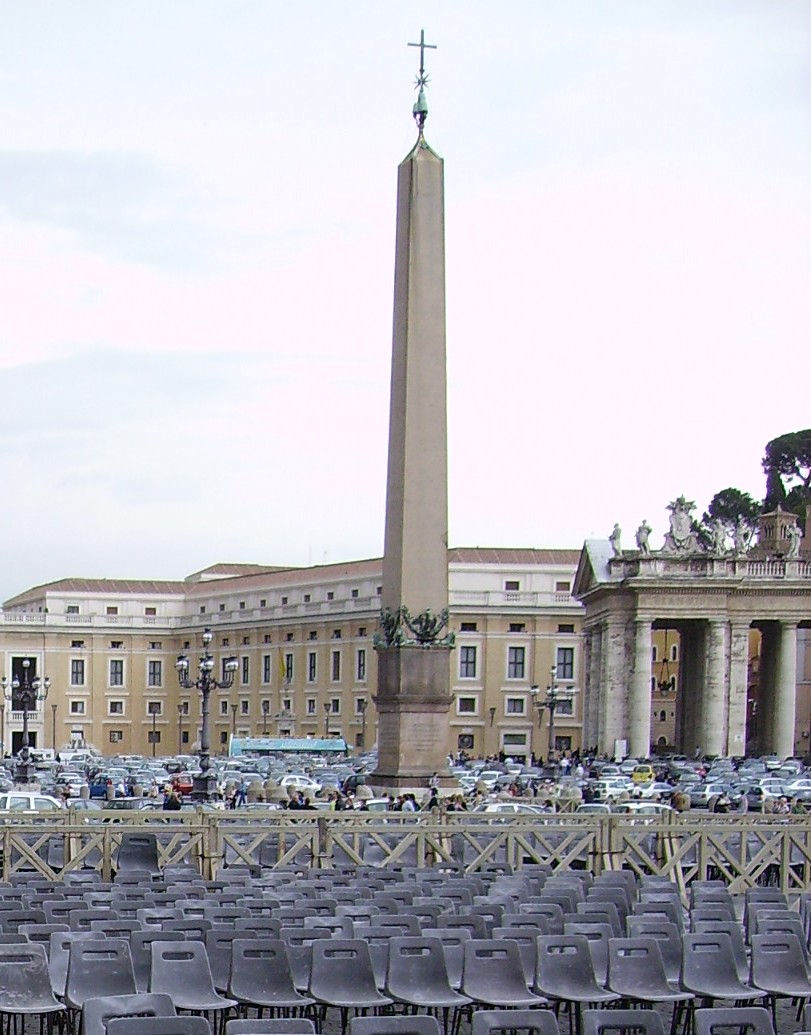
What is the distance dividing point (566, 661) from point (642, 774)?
149ft

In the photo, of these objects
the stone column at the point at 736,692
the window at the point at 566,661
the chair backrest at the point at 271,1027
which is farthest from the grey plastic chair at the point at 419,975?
the window at the point at 566,661

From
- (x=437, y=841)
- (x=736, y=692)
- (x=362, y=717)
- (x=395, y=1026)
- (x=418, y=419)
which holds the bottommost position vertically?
(x=362, y=717)

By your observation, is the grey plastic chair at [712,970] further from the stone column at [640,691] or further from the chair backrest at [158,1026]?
the stone column at [640,691]

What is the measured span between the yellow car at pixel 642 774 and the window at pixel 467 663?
39286 mm

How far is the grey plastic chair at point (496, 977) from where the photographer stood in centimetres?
1186

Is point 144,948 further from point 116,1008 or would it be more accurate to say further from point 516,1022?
point 516,1022

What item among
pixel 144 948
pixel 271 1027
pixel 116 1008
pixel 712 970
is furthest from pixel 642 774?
pixel 271 1027

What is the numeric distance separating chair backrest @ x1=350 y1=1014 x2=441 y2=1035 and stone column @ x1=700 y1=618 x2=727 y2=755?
75.7 m

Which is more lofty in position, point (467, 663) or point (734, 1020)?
point (734, 1020)

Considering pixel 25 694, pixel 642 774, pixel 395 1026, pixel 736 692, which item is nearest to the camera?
pixel 395 1026

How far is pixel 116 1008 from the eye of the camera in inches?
376

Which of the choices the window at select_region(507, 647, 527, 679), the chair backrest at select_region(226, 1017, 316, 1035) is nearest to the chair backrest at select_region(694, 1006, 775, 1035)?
the chair backrest at select_region(226, 1017, 316, 1035)

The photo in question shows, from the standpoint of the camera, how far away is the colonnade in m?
83.2

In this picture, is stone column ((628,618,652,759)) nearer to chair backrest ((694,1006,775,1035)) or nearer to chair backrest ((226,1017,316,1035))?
chair backrest ((694,1006,775,1035))
